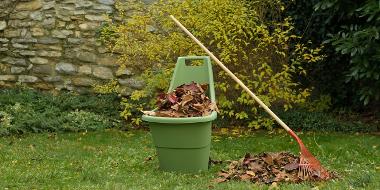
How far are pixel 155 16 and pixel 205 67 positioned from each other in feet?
6.69

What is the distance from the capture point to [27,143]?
6781 millimetres

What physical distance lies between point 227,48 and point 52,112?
2.50 m

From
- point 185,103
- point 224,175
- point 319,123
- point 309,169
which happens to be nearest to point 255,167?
point 224,175

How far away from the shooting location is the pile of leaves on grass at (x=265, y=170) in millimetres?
4816

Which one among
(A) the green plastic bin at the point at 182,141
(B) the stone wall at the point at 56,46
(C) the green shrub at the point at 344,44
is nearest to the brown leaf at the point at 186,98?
(A) the green plastic bin at the point at 182,141

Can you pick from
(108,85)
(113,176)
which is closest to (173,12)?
(108,85)

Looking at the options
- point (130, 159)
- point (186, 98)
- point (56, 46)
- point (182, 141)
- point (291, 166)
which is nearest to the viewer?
point (291, 166)

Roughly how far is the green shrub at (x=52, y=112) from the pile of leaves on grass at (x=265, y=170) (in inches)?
120

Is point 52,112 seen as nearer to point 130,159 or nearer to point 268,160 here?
point 130,159

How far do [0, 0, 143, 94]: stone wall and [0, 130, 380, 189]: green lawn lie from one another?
1.42 metres

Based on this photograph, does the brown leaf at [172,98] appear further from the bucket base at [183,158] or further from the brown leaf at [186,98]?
the bucket base at [183,158]

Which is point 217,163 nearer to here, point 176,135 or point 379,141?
point 176,135

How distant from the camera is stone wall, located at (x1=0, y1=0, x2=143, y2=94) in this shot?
8.55 m

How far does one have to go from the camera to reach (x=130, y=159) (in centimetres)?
582
